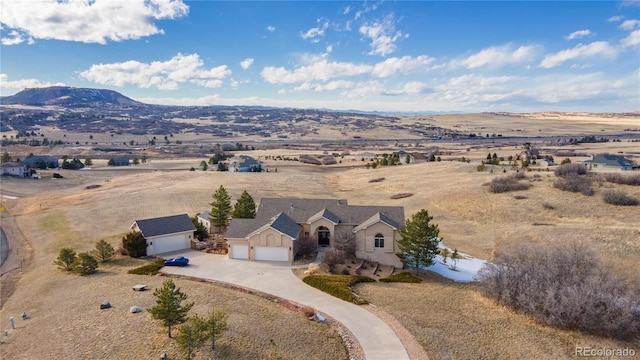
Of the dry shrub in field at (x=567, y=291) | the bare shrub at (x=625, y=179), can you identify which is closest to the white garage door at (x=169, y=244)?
the dry shrub in field at (x=567, y=291)

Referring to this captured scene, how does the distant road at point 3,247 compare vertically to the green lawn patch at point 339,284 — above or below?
below

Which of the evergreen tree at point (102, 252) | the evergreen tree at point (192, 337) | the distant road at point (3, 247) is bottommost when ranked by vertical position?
the distant road at point (3, 247)

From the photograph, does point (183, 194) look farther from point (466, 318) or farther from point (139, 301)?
point (466, 318)

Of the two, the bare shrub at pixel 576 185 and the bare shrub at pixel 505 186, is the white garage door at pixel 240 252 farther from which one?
the bare shrub at pixel 576 185

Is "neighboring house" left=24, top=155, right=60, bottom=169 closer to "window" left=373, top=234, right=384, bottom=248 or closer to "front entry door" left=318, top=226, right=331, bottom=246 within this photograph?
"front entry door" left=318, top=226, right=331, bottom=246

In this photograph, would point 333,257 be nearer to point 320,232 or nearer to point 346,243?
point 346,243

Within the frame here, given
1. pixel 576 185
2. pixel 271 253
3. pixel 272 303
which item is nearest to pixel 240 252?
pixel 271 253

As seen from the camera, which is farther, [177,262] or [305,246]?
[305,246]
